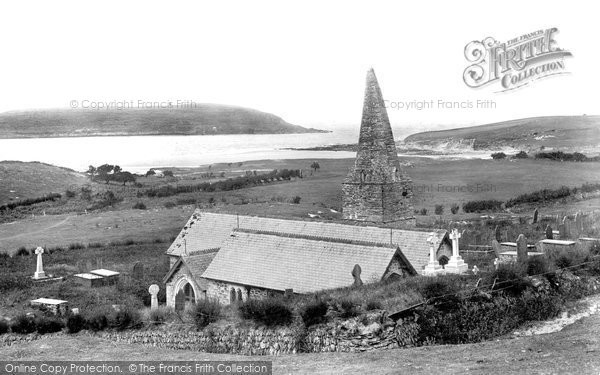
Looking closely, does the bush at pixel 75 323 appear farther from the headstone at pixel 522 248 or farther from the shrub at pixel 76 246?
the shrub at pixel 76 246

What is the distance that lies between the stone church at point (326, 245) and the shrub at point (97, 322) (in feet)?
19.4

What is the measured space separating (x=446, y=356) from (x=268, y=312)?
5.27 meters

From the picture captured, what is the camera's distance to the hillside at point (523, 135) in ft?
235

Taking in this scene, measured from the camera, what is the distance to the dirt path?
12767 mm

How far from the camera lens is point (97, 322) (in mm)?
19375

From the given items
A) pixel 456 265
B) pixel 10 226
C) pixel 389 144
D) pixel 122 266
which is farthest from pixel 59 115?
pixel 456 265

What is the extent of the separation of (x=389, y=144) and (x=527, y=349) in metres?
18.1

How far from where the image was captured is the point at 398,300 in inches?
660

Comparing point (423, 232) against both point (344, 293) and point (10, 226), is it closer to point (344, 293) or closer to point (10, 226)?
point (344, 293)

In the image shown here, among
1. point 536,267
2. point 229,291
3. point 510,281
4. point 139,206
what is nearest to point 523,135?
point 139,206

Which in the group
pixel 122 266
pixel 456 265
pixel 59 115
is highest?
pixel 59 115

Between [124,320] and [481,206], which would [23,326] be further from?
[481,206]

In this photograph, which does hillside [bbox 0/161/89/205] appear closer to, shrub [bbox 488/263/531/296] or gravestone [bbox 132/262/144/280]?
gravestone [bbox 132/262/144/280]

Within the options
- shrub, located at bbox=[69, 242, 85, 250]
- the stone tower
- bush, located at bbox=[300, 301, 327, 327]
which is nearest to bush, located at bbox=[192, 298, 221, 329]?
bush, located at bbox=[300, 301, 327, 327]
